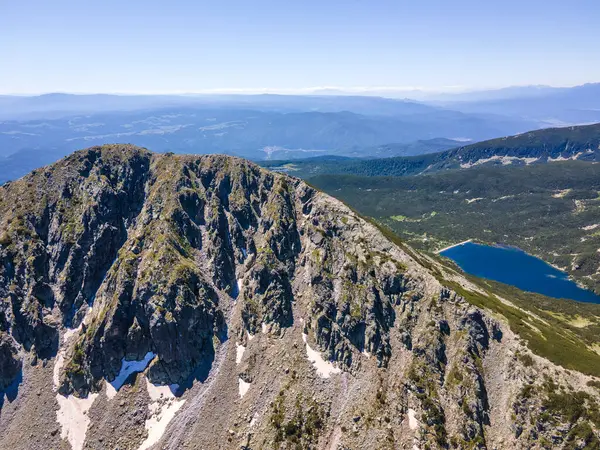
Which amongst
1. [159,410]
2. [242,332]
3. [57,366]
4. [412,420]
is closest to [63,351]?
[57,366]

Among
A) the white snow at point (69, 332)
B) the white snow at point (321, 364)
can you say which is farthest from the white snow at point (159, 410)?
the white snow at point (321, 364)

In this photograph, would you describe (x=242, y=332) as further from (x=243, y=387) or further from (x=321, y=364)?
(x=321, y=364)

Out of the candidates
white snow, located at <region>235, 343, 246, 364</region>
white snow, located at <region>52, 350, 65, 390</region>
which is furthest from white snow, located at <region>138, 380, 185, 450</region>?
white snow, located at <region>52, 350, 65, 390</region>

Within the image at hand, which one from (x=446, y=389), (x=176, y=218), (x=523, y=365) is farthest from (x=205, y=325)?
(x=523, y=365)

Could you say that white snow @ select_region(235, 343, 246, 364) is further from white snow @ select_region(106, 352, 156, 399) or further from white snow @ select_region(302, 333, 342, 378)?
Result: white snow @ select_region(106, 352, 156, 399)

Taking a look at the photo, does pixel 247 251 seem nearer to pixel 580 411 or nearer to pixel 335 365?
pixel 335 365

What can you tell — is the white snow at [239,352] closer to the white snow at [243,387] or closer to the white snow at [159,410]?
the white snow at [243,387]
